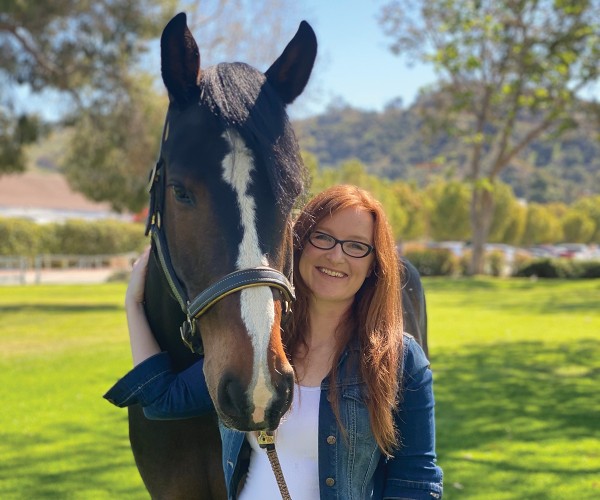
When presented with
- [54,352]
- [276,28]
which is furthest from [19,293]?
[276,28]

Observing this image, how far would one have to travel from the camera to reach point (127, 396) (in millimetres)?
1974

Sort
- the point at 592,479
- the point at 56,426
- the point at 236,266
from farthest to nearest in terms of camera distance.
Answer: the point at 56,426 < the point at 592,479 < the point at 236,266

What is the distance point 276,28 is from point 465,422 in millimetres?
20866

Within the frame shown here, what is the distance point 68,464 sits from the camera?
4.65 metres

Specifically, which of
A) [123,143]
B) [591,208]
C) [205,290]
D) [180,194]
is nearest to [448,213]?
[591,208]

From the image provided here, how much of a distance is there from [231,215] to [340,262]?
51 cm

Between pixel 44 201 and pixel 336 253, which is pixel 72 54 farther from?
pixel 44 201

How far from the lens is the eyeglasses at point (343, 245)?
1987 mm

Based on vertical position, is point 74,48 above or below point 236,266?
above

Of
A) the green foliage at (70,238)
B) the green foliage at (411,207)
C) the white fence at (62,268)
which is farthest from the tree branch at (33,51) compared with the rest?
the green foliage at (411,207)

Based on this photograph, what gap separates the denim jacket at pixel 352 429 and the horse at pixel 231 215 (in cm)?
17

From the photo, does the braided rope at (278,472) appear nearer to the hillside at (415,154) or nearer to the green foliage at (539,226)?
the green foliage at (539,226)

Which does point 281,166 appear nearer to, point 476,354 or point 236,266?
point 236,266

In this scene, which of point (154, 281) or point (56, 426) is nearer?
point (154, 281)
